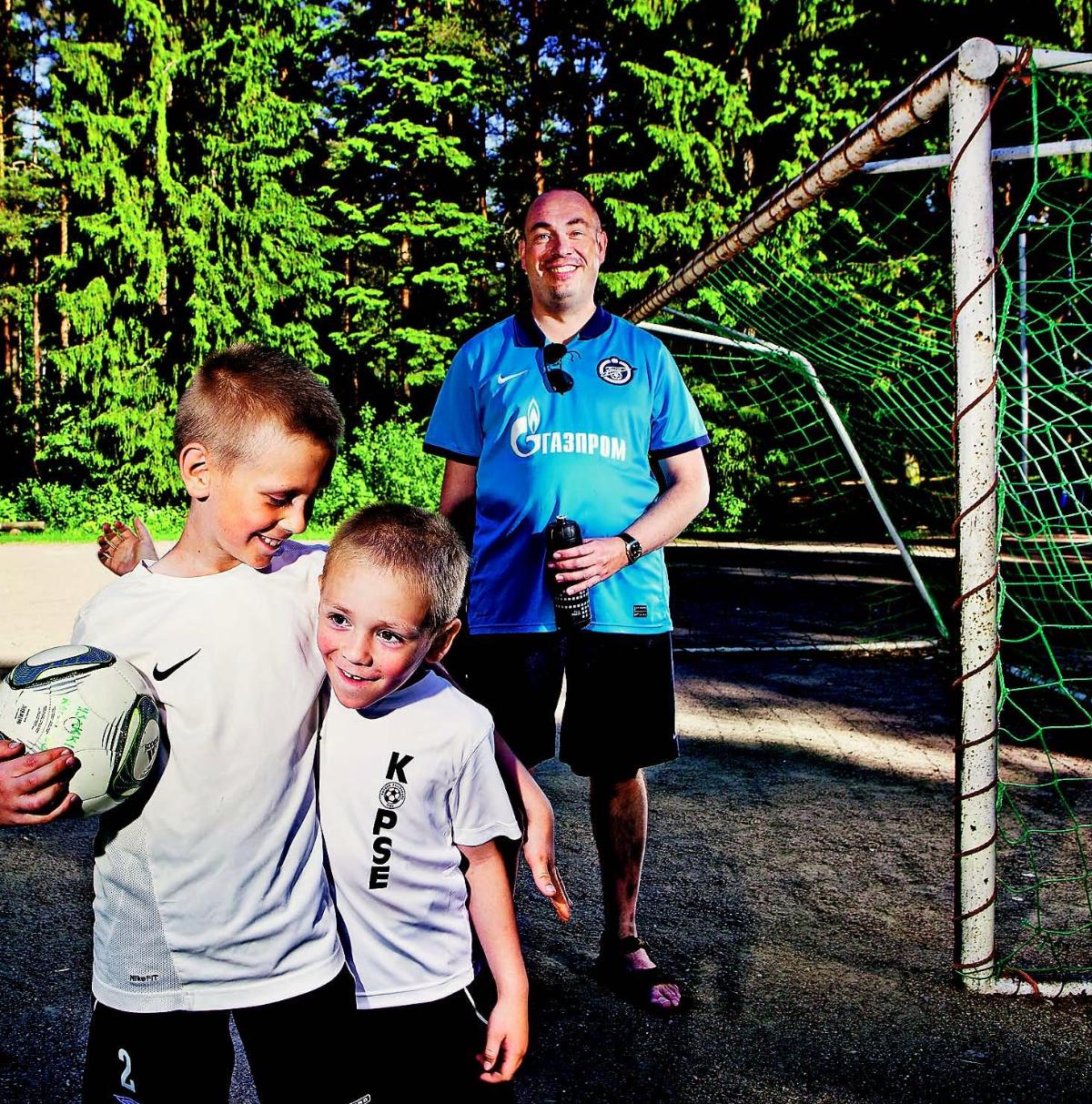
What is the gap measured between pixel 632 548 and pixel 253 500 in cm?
130

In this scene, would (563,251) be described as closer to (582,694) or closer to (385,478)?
(582,694)

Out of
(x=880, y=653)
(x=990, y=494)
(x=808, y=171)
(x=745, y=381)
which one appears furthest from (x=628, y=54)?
(x=990, y=494)

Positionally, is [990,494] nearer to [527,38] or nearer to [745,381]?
[745,381]

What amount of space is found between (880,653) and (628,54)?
735 inches

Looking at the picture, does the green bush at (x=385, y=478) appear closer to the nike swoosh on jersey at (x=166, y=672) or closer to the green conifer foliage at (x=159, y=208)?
the green conifer foliage at (x=159, y=208)

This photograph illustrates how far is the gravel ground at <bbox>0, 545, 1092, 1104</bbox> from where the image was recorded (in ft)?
8.06

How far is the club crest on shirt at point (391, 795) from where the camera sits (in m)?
1.71

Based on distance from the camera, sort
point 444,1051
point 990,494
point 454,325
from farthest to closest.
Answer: point 454,325 → point 990,494 → point 444,1051

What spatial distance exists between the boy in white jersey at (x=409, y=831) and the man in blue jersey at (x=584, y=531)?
1.12 metres

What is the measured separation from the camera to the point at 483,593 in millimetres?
2969

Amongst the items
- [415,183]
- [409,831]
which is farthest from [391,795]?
[415,183]

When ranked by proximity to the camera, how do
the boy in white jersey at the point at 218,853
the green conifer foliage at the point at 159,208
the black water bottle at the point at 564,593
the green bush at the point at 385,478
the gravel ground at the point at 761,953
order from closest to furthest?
the boy in white jersey at the point at 218,853, the gravel ground at the point at 761,953, the black water bottle at the point at 564,593, the green bush at the point at 385,478, the green conifer foliage at the point at 159,208

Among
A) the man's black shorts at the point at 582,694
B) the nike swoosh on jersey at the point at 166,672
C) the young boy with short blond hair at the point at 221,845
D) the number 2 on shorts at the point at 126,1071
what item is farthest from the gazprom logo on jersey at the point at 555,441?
the number 2 on shorts at the point at 126,1071

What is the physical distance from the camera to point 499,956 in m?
1.71
